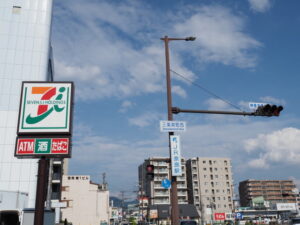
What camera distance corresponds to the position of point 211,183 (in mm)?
99000

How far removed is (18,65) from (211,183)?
2953 inches

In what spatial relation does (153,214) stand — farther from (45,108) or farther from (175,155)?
(45,108)

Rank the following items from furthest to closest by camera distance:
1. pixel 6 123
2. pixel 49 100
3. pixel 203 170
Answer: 1. pixel 203 170
2. pixel 6 123
3. pixel 49 100

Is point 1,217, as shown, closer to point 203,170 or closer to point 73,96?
point 73,96

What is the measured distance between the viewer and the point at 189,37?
563 inches

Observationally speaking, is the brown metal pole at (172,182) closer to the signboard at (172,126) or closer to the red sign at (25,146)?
the signboard at (172,126)

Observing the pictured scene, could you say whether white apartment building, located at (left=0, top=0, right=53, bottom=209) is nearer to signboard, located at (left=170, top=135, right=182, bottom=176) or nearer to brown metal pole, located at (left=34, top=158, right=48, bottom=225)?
signboard, located at (left=170, top=135, right=182, bottom=176)

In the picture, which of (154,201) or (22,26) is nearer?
(22,26)

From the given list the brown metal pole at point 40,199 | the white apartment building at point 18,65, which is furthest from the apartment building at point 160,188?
the brown metal pole at point 40,199

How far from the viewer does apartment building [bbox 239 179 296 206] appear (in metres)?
152

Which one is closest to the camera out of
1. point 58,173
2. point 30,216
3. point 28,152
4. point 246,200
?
point 28,152

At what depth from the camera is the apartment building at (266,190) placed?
152m

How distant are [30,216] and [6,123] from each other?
2888cm

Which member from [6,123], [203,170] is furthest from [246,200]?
[6,123]
